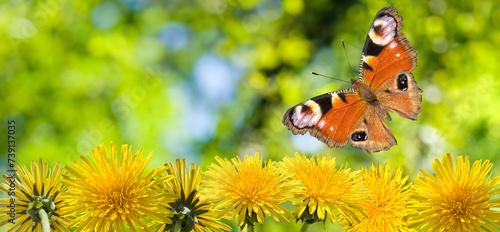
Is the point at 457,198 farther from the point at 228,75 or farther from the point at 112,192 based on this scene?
the point at 228,75

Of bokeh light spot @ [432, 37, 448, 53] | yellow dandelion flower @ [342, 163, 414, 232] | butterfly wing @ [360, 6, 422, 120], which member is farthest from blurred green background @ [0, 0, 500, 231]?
yellow dandelion flower @ [342, 163, 414, 232]

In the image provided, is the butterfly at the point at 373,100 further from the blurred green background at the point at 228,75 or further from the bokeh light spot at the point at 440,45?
the bokeh light spot at the point at 440,45

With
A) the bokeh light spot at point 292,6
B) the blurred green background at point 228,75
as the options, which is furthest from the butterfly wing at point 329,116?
the bokeh light spot at point 292,6

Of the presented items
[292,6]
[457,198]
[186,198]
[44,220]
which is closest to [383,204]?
[457,198]

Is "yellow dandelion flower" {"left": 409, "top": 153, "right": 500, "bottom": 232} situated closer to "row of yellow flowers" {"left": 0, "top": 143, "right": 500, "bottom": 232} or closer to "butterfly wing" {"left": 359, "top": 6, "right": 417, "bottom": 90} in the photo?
"row of yellow flowers" {"left": 0, "top": 143, "right": 500, "bottom": 232}

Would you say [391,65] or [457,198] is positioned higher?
[391,65]

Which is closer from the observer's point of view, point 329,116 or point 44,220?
point 44,220
